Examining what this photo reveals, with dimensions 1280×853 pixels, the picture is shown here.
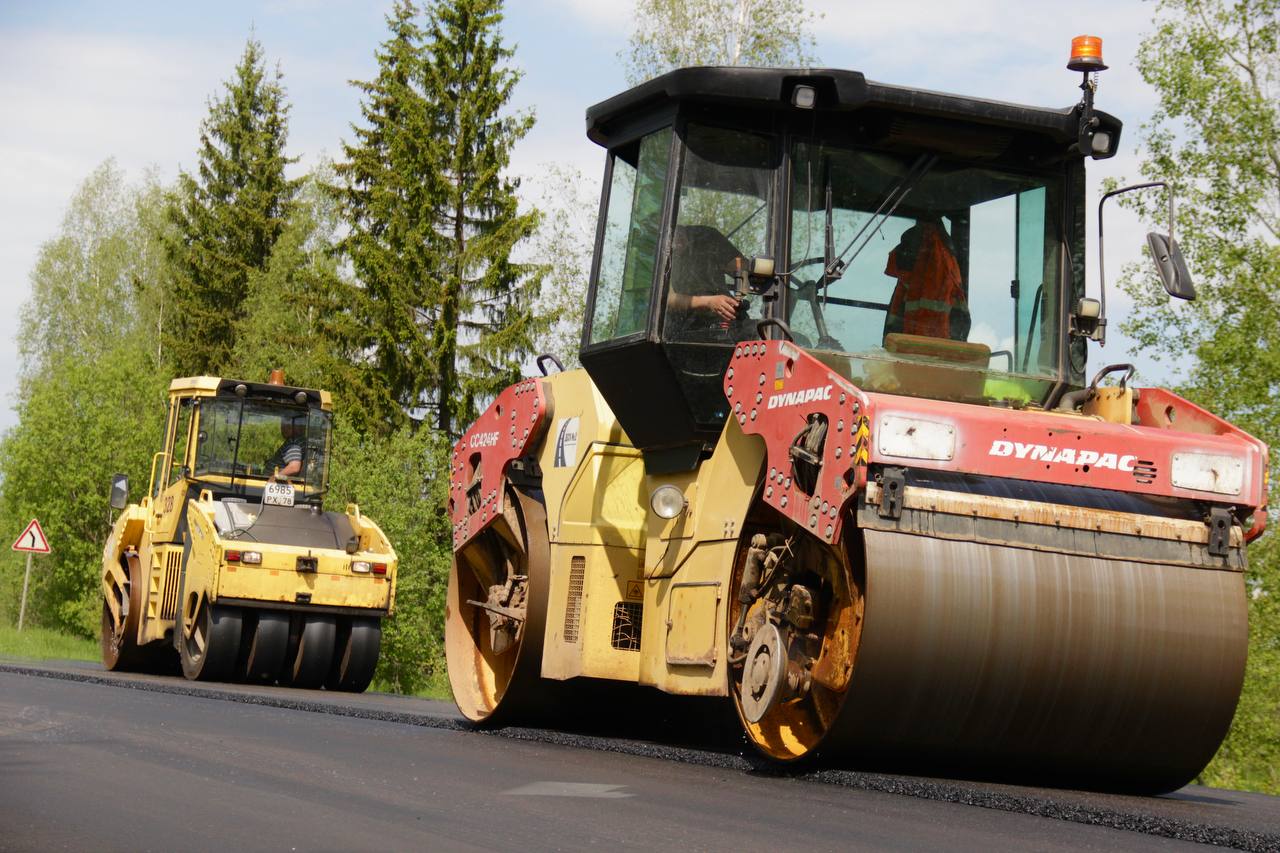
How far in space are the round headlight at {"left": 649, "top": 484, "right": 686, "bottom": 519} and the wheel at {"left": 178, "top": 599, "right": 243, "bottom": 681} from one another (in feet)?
26.5

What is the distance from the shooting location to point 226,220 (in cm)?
3828

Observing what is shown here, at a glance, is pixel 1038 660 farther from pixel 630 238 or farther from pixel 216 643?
pixel 216 643

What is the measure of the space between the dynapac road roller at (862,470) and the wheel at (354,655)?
5.89 metres

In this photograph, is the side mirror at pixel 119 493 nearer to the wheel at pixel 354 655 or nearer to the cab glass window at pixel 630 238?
the wheel at pixel 354 655

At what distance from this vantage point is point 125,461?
3572 centimetres

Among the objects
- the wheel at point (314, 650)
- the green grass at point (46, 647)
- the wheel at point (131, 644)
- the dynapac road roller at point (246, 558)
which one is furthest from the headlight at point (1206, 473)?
the green grass at point (46, 647)

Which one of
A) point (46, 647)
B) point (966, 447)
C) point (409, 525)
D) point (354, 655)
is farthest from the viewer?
point (409, 525)

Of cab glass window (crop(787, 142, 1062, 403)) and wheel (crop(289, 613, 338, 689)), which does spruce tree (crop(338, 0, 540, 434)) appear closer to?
wheel (crop(289, 613, 338, 689))

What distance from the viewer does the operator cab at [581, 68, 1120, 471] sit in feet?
23.1

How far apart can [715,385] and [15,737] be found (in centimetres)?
326

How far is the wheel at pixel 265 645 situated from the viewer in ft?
48.5

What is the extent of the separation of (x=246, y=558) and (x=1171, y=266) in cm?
977

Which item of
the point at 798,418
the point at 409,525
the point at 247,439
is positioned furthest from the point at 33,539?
the point at 798,418

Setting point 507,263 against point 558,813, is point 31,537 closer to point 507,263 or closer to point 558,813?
point 507,263
